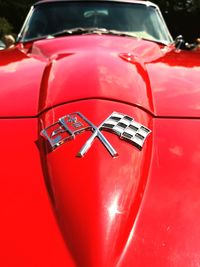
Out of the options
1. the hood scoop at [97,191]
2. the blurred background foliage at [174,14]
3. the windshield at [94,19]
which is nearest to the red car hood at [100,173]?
the hood scoop at [97,191]

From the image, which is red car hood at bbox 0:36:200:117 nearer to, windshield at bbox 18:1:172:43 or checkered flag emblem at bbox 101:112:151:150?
checkered flag emblem at bbox 101:112:151:150

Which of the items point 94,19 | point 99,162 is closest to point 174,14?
point 94,19

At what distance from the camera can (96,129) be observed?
5.52 ft

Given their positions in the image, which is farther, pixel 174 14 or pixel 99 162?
pixel 174 14

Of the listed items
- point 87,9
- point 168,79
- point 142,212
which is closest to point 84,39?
point 168,79

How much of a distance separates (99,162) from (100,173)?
4 centimetres

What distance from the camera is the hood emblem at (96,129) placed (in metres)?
1.66

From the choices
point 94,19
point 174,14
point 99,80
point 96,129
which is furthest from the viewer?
point 174,14

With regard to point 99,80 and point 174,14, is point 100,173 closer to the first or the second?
point 99,80

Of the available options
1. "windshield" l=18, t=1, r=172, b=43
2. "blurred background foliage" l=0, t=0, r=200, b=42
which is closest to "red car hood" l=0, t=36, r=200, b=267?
"windshield" l=18, t=1, r=172, b=43

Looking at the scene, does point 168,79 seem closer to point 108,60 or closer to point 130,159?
point 108,60

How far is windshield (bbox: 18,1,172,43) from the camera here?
12.7ft

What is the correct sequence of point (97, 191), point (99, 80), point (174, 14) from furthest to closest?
point (174, 14) → point (99, 80) → point (97, 191)

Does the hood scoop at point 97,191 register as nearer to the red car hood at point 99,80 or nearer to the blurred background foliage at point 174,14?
the red car hood at point 99,80
